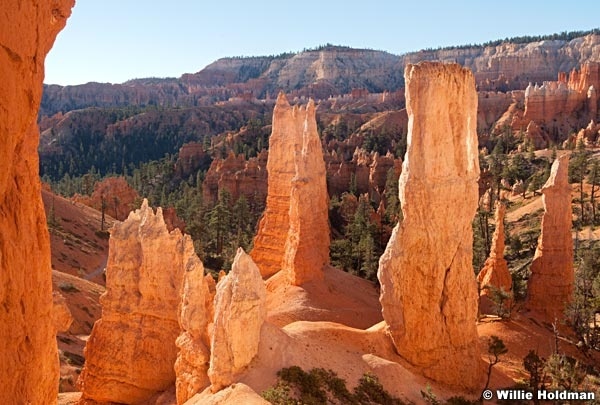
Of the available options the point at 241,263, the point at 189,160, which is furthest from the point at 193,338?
the point at 189,160

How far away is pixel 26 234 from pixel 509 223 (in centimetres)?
5208

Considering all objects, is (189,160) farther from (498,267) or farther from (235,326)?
(235,326)

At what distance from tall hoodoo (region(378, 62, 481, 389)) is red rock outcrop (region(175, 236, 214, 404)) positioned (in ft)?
26.4

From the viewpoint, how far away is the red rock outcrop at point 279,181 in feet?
128

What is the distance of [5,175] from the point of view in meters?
6.93

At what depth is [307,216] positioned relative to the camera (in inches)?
1406

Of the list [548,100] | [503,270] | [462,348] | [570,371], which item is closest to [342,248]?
[503,270]

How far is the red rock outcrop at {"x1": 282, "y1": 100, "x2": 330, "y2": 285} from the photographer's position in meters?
34.9

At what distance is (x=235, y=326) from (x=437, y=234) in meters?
9.15

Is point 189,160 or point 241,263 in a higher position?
point 241,263

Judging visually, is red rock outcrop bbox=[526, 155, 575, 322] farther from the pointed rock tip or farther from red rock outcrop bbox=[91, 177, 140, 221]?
red rock outcrop bbox=[91, 177, 140, 221]

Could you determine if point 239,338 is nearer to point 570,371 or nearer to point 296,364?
point 296,364

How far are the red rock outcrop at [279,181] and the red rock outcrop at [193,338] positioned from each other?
67.6ft

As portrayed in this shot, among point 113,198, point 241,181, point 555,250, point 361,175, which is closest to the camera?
point 555,250
